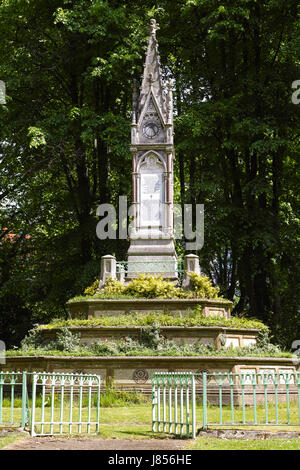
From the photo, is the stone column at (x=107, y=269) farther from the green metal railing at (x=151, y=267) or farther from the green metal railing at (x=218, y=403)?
the green metal railing at (x=218, y=403)

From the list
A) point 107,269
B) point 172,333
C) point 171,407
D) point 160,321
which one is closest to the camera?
point 171,407

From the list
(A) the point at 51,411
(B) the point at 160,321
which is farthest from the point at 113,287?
(A) the point at 51,411

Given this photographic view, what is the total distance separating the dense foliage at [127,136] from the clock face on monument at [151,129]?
2.83m

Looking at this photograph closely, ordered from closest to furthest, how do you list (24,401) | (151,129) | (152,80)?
(24,401), (151,129), (152,80)

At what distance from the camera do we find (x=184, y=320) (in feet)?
60.3

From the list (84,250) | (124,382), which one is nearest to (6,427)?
(124,382)

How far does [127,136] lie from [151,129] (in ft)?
11.4

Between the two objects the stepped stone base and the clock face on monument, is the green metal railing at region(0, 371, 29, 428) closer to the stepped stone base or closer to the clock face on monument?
the stepped stone base

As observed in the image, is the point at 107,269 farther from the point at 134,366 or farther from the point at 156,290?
the point at 134,366

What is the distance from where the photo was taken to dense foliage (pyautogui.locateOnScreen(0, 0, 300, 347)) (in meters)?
27.0

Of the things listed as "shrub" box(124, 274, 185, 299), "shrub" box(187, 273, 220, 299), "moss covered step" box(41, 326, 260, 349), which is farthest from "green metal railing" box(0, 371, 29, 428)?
"shrub" box(187, 273, 220, 299)

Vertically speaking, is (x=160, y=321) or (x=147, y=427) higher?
(x=160, y=321)

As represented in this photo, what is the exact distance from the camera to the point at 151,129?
23.7 metres

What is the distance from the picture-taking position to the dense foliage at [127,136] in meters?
27.0
